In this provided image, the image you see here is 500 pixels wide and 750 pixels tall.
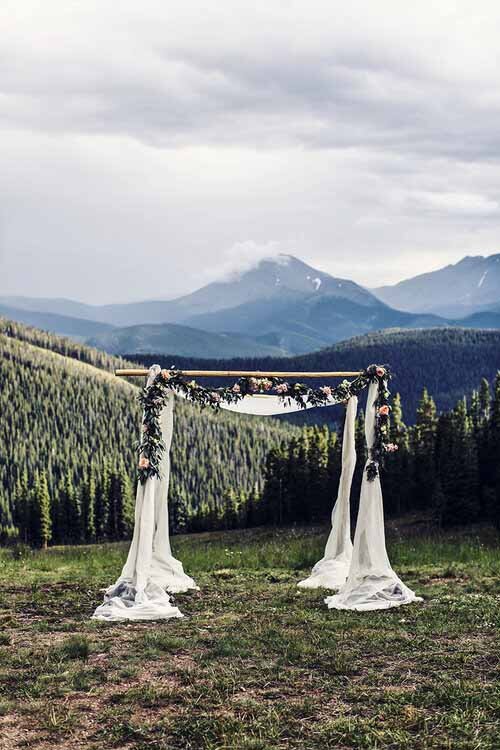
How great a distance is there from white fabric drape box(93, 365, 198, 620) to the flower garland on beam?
314mm

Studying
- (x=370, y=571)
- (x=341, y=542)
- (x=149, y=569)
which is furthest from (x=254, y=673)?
(x=341, y=542)

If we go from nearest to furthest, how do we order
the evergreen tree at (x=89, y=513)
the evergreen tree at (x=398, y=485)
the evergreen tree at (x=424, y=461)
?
1. the evergreen tree at (x=424, y=461)
2. the evergreen tree at (x=398, y=485)
3. the evergreen tree at (x=89, y=513)

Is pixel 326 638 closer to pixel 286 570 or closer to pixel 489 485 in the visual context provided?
pixel 286 570

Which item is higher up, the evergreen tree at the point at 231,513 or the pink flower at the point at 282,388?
the pink flower at the point at 282,388

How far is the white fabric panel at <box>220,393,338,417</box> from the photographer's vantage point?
17.7 m

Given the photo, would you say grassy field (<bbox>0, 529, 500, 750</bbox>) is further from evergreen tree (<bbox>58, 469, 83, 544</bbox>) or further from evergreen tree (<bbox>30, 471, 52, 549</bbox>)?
evergreen tree (<bbox>58, 469, 83, 544</bbox>)

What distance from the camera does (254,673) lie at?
10.2 m

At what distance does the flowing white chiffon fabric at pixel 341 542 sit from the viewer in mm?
17609

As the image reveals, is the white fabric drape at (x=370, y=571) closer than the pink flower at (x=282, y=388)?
Yes

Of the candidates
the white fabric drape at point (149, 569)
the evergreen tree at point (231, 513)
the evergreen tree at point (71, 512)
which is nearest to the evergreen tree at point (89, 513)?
the evergreen tree at point (71, 512)

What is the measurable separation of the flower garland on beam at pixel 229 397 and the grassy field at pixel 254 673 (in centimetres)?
289

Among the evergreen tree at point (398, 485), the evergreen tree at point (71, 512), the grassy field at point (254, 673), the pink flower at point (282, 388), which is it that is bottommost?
the evergreen tree at point (71, 512)

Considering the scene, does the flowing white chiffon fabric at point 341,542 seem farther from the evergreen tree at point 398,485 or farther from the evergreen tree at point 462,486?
the evergreen tree at point 398,485

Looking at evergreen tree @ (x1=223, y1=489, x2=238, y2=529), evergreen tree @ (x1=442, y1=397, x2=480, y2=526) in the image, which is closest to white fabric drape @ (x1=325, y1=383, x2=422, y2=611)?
evergreen tree @ (x1=442, y1=397, x2=480, y2=526)
